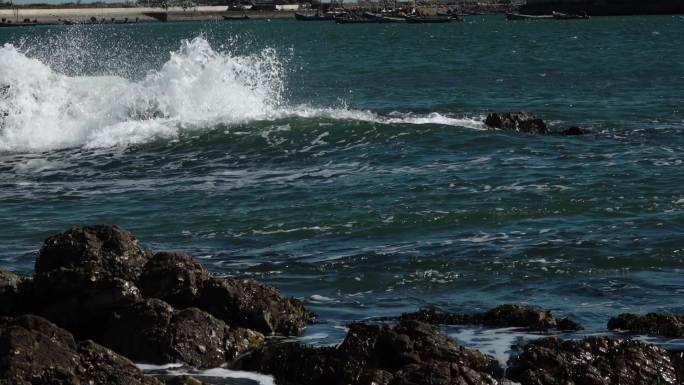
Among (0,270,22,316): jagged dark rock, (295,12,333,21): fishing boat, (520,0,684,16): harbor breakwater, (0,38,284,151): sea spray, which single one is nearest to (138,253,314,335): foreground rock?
(0,270,22,316): jagged dark rock

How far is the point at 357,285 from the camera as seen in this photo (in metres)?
11.6

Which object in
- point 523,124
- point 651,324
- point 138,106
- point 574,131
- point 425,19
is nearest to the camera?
point 651,324

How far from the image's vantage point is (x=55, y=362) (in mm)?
7246

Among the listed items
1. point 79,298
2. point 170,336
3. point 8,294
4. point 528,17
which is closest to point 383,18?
point 528,17

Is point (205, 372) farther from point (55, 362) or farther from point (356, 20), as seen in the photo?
point (356, 20)

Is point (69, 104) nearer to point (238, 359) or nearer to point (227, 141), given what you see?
point (227, 141)

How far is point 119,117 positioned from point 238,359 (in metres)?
18.2

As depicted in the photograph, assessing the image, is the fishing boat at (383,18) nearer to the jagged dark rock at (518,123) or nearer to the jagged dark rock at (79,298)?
the jagged dark rock at (518,123)

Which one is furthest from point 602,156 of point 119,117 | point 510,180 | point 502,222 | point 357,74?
point 357,74

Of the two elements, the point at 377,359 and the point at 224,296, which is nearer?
the point at 377,359

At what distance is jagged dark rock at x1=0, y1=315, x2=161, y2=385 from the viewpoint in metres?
7.06

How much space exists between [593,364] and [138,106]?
1984 cm

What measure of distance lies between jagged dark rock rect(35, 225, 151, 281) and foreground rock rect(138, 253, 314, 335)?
0.25 m

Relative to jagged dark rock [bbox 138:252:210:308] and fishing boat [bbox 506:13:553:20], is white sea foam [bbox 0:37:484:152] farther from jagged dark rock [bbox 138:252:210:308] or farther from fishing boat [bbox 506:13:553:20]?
fishing boat [bbox 506:13:553:20]
